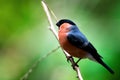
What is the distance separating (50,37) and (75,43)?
51 centimetres

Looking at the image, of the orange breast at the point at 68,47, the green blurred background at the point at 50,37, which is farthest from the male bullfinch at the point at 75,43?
the green blurred background at the point at 50,37

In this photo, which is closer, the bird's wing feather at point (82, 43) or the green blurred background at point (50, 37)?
the bird's wing feather at point (82, 43)

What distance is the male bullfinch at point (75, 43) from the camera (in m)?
2.67

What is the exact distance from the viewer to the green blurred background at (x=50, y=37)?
2.98 metres

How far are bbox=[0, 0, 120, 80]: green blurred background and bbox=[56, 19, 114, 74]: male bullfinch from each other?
0.21 meters

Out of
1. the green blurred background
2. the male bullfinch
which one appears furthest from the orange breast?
the green blurred background

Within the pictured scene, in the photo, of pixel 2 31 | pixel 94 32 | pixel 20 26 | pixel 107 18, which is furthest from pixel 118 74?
pixel 2 31

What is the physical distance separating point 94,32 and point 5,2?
2.59 feet

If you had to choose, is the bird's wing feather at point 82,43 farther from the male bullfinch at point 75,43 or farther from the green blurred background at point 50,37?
the green blurred background at point 50,37

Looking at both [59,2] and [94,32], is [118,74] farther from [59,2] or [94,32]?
[59,2]

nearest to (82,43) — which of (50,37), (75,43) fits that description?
(75,43)

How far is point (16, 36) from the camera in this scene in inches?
144

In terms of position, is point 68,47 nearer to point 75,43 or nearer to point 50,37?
Result: point 75,43

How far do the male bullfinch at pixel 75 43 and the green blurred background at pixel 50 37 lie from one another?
0.67ft
